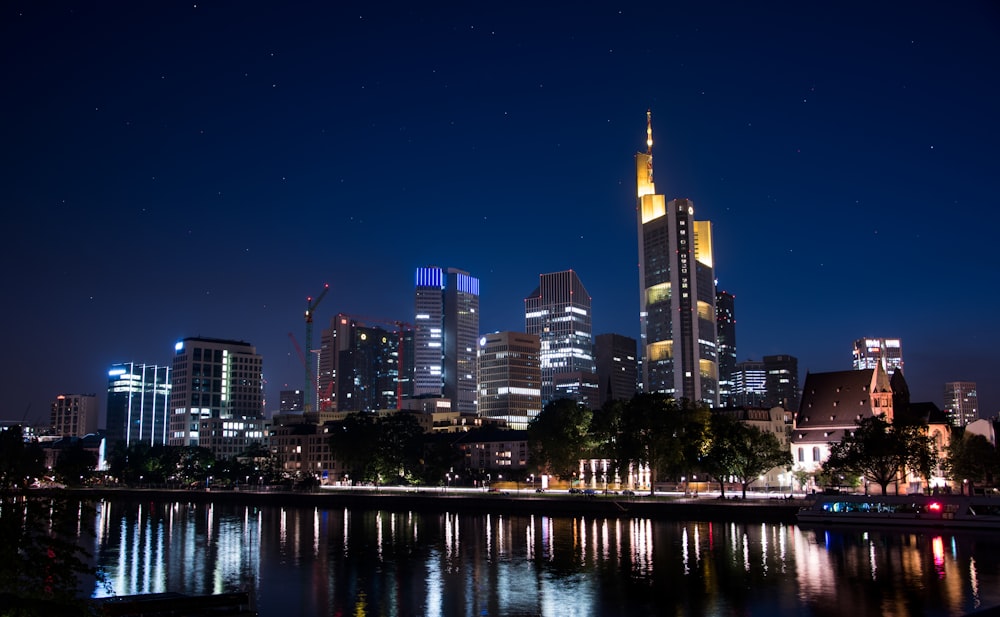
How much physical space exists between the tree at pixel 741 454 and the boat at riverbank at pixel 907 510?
60.8 ft

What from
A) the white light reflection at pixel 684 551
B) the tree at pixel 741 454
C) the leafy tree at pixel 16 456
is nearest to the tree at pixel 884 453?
the tree at pixel 741 454

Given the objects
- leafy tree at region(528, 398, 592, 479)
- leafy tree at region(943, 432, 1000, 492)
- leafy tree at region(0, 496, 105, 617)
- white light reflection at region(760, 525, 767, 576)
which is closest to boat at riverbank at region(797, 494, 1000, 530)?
white light reflection at region(760, 525, 767, 576)

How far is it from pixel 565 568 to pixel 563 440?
85452mm

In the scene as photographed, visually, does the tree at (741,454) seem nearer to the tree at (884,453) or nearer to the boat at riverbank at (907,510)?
the tree at (884,453)

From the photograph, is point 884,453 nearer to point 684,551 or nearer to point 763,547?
point 763,547

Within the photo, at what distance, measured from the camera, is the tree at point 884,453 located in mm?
113750

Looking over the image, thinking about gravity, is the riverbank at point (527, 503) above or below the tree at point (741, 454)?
below

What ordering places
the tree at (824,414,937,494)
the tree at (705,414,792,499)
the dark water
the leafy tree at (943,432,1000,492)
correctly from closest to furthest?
the dark water, the tree at (824,414,937,494), the tree at (705,414,792,499), the leafy tree at (943,432,1000,492)

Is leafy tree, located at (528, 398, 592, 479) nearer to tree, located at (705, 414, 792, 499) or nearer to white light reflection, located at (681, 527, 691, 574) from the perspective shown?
tree, located at (705, 414, 792, 499)

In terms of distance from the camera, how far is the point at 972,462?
126688 millimetres

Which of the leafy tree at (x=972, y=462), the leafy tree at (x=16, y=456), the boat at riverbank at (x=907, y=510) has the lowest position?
the boat at riverbank at (x=907, y=510)

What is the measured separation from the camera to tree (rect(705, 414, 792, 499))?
411ft

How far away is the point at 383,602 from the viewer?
54.5 m

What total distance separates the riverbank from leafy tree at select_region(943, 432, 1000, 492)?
28.8 m
